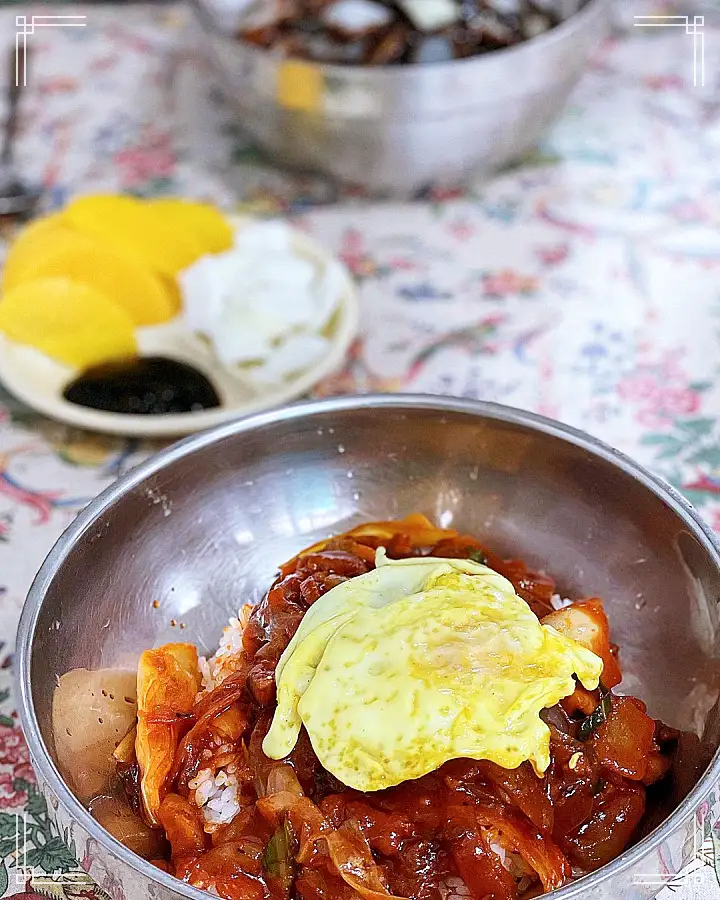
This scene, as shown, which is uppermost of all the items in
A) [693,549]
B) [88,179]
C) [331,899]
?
[693,549]

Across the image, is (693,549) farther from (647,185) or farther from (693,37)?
(693,37)

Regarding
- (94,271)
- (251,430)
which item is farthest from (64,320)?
(251,430)

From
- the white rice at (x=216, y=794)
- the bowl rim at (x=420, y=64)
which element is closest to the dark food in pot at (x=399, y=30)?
the bowl rim at (x=420, y=64)

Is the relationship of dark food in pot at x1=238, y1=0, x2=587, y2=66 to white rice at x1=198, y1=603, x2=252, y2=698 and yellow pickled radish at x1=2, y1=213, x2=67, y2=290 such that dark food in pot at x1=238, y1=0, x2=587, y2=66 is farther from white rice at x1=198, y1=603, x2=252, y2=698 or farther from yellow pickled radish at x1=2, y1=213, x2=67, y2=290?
white rice at x1=198, y1=603, x2=252, y2=698

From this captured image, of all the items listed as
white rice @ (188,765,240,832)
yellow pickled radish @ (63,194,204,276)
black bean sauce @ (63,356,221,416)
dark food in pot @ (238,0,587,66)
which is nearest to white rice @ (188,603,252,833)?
white rice @ (188,765,240,832)

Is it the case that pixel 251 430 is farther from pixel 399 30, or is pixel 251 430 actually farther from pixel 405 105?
pixel 399 30

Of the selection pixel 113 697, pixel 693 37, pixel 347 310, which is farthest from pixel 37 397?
pixel 693 37

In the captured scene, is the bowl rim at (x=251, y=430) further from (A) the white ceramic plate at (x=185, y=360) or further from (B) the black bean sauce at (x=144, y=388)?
(B) the black bean sauce at (x=144, y=388)
